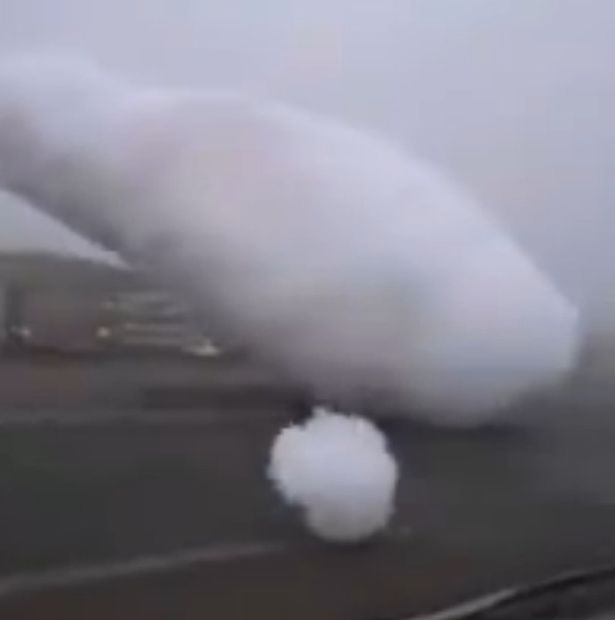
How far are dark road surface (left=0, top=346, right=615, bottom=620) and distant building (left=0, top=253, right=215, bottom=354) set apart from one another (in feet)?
0.34

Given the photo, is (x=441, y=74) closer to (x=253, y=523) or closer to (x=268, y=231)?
(x=268, y=231)

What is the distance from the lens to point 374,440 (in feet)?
5.83

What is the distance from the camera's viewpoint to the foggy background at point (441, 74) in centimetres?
194

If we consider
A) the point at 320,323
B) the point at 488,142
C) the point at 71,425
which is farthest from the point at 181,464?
the point at 488,142

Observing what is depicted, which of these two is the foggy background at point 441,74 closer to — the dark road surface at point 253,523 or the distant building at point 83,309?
the distant building at point 83,309

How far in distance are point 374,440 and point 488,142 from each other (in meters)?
0.57

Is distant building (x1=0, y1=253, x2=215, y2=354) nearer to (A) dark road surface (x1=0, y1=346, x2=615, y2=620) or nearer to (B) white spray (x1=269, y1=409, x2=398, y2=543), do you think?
(A) dark road surface (x1=0, y1=346, x2=615, y2=620)

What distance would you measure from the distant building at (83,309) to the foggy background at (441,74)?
4cm

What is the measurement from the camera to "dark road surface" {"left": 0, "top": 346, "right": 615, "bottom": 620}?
1.73 meters

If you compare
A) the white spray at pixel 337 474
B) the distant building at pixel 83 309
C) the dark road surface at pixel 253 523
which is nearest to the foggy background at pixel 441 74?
the distant building at pixel 83 309

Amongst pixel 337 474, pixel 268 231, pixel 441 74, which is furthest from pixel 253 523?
pixel 441 74

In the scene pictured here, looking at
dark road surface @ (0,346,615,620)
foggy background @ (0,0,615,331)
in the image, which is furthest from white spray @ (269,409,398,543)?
foggy background @ (0,0,615,331)

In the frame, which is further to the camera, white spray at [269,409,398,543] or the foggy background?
the foggy background

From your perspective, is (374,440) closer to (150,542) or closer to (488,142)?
(150,542)
